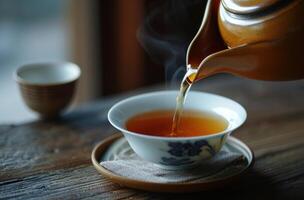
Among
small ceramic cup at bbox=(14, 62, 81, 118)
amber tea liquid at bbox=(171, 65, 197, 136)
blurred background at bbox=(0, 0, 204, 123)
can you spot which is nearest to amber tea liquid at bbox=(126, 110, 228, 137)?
amber tea liquid at bbox=(171, 65, 197, 136)

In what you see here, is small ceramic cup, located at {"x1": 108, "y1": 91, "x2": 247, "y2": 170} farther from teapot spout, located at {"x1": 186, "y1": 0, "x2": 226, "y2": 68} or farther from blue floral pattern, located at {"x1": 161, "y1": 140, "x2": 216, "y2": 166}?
teapot spout, located at {"x1": 186, "y1": 0, "x2": 226, "y2": 68}

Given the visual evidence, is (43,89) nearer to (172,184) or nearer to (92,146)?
(92,146)

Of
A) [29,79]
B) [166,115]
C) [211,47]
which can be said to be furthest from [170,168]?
[29,79]

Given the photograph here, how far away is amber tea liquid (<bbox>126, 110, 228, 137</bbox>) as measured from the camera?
1.04 meters

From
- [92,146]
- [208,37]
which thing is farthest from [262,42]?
[92,146]

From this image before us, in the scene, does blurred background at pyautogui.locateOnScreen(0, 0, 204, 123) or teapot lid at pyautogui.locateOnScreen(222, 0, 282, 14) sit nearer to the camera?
teapot lid at pyautogui.locateOnScreen(222, 0, 282, 14)

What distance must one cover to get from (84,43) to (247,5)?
1.69 metres

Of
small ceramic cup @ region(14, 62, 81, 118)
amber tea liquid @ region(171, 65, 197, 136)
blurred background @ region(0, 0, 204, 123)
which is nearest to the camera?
amber tea liquid @ region(171, 65, 197, 136)

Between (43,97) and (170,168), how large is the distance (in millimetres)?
463

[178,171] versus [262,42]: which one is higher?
[262,42]

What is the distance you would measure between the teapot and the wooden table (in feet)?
0.70

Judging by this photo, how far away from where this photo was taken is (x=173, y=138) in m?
0.94

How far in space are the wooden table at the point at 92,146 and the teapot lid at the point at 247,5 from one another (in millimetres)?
321

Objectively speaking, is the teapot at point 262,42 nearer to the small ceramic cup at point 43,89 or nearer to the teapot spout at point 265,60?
the teapot spout at point 265,60
